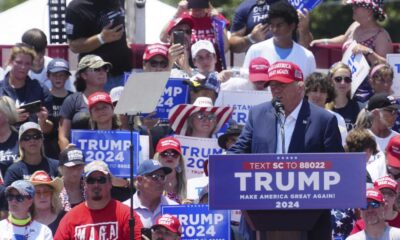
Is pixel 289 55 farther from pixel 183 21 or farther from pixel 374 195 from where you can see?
pixel 374 195

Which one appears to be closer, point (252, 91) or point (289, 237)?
point (289, 237)

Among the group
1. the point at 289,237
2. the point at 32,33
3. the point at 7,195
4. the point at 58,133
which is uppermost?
the point at 32,33

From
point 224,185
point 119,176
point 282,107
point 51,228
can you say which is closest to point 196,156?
point 119,176

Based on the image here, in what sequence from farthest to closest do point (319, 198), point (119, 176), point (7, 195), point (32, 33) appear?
point (32, 33)
point (119, 176)
point (7, 195)
point (319, 198)

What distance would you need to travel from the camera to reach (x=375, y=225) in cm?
1358

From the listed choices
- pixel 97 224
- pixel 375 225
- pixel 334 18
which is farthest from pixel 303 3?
pixel 334 18

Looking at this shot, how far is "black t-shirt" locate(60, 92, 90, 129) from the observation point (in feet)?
51.9

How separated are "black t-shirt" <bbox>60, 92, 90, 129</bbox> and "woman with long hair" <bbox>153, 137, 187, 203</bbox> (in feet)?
3.35

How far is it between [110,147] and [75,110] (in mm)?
1166

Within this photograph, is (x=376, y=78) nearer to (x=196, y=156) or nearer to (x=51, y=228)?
(x=196, y=156)

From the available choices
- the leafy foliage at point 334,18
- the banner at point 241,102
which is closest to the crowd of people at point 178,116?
the banner at point 241,102

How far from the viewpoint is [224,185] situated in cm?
1076

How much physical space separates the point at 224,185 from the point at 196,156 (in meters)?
4.92

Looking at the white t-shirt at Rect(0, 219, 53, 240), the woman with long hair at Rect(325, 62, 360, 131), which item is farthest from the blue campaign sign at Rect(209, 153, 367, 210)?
the woman with long hair at Rect(325, 62, 360, 131)
